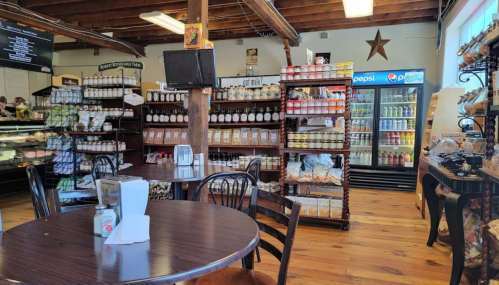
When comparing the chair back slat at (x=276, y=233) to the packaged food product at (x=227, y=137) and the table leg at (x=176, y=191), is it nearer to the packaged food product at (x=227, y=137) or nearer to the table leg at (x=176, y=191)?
the table leg at (x=176, y=191)

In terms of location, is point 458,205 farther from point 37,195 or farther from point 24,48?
point 24,48

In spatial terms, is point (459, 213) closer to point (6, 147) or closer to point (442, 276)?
point (442, 276)

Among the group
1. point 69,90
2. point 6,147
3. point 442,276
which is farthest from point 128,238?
point 6,147

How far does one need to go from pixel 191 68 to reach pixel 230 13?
3306 millimetres

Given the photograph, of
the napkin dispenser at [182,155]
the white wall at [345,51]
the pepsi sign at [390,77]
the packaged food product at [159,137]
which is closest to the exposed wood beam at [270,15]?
the white wall at [345,51]

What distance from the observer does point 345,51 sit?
720 cm

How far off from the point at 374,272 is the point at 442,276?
0.57 m

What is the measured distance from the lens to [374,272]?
2912mm

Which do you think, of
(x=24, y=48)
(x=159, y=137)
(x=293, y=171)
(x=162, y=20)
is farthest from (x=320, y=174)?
(x=24, y=48)

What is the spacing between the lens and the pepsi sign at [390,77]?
20.2 feet

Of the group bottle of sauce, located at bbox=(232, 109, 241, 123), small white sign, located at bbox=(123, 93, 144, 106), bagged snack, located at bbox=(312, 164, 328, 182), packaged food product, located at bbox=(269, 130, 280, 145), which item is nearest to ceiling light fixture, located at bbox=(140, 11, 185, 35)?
small white sign, located at bbox=(123, 93, 144, 106)

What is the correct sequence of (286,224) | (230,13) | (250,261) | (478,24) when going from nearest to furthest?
(286,224) → (250,261) → (478,24) → (230,13)

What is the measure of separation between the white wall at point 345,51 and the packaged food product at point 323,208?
3972 millimetres

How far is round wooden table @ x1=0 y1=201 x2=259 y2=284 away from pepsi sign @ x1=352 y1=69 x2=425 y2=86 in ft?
18.1
